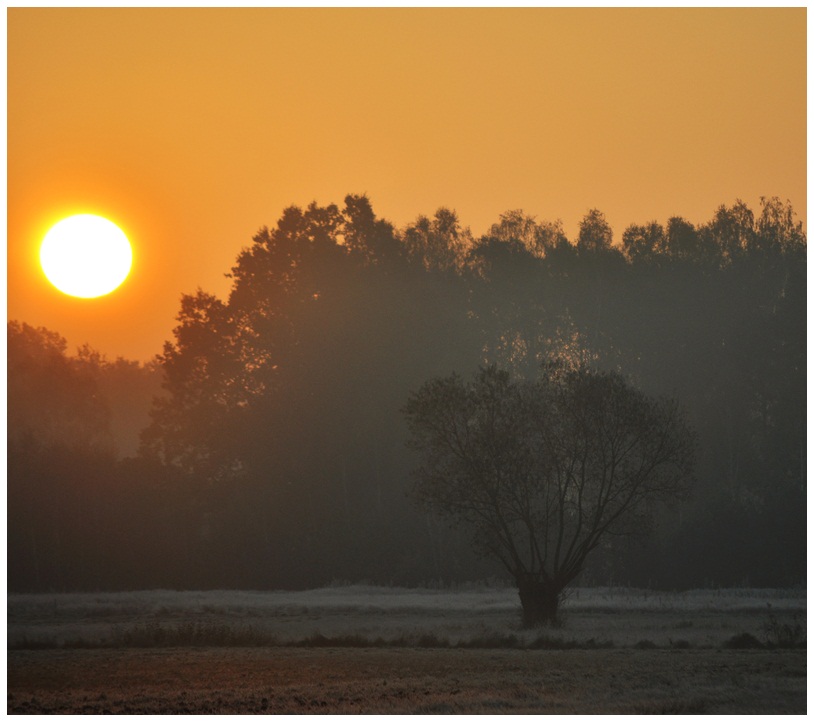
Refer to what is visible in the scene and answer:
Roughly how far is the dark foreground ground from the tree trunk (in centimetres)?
Result: 807

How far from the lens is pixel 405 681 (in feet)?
115

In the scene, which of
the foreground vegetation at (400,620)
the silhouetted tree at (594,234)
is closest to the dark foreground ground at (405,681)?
the foreground vegetation at (400,620)

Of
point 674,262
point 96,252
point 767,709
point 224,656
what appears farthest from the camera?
point 674,262

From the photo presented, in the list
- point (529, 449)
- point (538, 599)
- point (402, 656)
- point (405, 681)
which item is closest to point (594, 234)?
point (529, 449)

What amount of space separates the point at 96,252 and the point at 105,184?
21.8 ft

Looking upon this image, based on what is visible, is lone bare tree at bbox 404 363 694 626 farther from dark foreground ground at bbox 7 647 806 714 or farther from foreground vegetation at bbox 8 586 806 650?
dark foreground ground at bbox 7 647 806 714

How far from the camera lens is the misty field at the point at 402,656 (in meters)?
32.4

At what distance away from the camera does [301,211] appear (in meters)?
82.5

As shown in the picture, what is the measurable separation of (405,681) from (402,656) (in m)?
5.50

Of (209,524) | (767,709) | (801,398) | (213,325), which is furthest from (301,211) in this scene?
(767,709)

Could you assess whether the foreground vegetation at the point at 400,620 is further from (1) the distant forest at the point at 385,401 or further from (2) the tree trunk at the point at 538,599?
(1) the distant forest at the point at 385,401

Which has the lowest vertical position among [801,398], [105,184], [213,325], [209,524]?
[209,524]

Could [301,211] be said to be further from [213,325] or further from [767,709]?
[767,709]

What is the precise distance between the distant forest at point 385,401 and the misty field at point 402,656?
38.5ft
